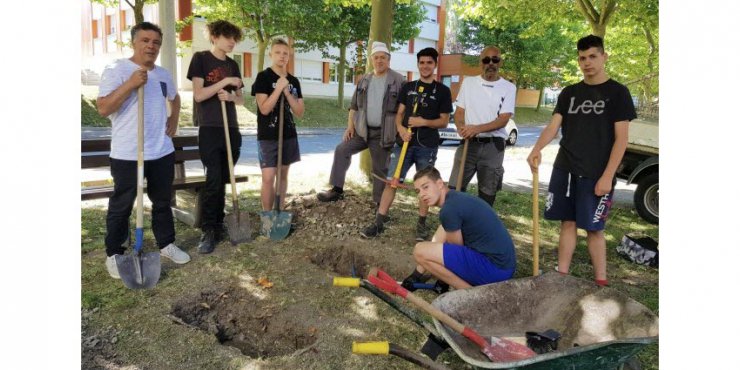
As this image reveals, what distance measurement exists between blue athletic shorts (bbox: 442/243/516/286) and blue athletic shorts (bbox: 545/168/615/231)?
0.81m

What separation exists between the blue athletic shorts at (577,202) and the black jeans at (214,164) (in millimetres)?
2822

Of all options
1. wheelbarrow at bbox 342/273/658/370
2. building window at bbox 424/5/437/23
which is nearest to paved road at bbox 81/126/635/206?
wheelbarrow at bbox 342/273/658/370

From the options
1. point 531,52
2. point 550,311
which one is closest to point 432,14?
point 531,52

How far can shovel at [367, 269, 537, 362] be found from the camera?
7.69ft

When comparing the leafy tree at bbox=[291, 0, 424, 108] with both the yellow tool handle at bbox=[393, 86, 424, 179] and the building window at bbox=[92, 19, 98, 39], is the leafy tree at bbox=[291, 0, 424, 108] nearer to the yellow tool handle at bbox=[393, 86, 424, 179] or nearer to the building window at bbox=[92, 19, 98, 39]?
the yellow tool handle at bbox=[393, 86, 424, 179]

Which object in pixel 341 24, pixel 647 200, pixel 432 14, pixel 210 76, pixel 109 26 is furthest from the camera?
pixel 432 14

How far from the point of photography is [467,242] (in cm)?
327

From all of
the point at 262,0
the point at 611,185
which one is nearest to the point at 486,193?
the point at 611,185

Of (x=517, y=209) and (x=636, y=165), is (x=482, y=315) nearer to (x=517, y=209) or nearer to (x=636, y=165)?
(x=517, y=209)

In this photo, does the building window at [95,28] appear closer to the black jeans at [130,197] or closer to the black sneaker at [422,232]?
the black jeans at [130,197]

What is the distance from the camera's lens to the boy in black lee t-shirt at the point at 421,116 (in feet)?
15.5

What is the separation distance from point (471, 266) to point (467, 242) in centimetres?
17

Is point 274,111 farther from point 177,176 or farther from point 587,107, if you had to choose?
point 587,107

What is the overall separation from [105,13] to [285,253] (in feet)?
107
